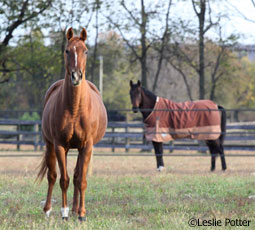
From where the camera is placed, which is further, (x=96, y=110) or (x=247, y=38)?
(x=247, y=38)

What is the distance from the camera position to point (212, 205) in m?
5.17

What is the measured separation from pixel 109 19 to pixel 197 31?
3.43 metres

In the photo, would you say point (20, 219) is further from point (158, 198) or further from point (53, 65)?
point (53, 65)

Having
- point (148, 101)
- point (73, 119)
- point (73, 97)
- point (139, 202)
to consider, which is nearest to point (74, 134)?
point (73, 119)

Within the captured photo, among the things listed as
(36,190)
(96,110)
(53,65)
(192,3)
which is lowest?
(36,190)

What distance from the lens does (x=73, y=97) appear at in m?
4.38

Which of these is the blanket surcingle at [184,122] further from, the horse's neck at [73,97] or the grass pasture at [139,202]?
the horse's neck at [73,97]

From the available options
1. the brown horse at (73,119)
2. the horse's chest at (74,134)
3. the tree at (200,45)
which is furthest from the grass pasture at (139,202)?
the tree at (200,45)

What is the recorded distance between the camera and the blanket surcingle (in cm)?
973

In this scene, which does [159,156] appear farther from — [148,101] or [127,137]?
[127,137]

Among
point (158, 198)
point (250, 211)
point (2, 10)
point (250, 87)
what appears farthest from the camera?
point (250, 87)

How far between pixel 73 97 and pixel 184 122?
5.72m

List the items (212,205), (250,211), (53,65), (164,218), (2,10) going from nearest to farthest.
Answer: (164,218)
(250,211)
(212,205)
(2,10)
(53,65)

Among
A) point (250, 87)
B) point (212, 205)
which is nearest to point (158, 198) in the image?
point (212, 205)
